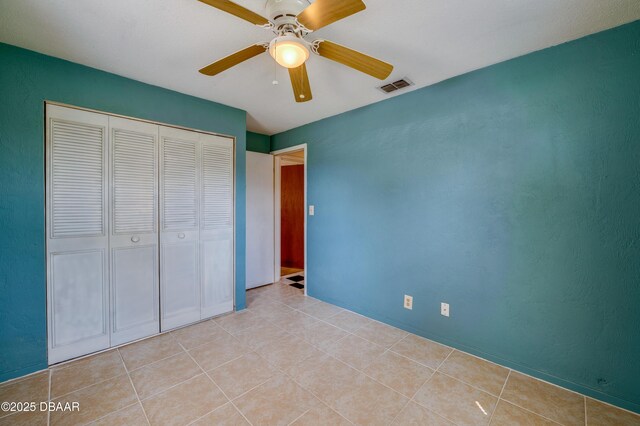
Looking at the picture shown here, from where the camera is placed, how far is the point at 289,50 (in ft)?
4.53

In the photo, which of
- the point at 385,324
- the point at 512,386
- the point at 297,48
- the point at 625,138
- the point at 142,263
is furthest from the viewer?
the point at 385,324

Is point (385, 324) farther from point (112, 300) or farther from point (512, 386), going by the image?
point (112, 300)

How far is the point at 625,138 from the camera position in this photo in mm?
1664

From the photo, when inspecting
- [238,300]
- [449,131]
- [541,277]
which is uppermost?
[449,131]

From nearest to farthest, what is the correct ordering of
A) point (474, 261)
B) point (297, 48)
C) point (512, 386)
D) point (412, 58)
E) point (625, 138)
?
point (297, 48), point (625, 138), point (512, 386), point (412, 58), point (474, 261)

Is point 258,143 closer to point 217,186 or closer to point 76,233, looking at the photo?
point 217,186

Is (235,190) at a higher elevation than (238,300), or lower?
higher

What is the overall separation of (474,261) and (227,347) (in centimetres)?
233

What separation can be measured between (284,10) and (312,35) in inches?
16.1

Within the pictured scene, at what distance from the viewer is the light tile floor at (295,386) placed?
161 cm

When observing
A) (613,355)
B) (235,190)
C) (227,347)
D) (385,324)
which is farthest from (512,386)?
(235,190)

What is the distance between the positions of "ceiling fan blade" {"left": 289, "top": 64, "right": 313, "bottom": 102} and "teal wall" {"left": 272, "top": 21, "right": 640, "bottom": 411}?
1267 mm

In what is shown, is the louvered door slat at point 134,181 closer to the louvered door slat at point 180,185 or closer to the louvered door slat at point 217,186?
the louvered door slat at point 180,185

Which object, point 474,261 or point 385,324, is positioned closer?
point 474,261
